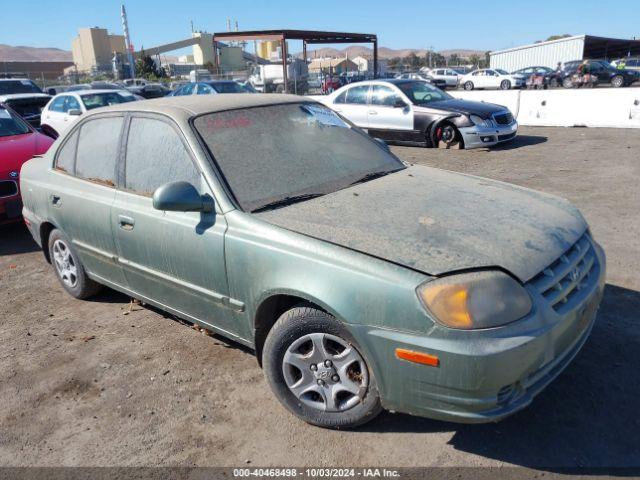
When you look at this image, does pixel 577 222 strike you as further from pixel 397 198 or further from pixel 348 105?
pixel 348 105

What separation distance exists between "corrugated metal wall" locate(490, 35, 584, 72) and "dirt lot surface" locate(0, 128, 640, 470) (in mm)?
49802

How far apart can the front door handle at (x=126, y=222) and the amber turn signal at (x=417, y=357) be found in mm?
2009

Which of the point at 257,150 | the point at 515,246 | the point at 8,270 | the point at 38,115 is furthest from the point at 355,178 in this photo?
the point at 38,115

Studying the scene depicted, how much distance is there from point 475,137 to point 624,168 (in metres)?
2.99

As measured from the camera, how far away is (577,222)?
3.02 metres

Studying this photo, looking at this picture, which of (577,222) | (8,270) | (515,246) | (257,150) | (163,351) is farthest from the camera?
(8,270)

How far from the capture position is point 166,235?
3.20 metres

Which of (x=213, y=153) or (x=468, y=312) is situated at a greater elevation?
(x=213, y=153)

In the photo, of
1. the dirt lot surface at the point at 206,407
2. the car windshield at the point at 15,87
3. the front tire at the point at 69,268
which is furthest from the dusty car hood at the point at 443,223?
the car windshield at the point at 15,87

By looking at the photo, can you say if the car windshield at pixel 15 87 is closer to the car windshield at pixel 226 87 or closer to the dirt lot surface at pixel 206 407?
the car windshield at pixel 226 87

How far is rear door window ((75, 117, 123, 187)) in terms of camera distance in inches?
147

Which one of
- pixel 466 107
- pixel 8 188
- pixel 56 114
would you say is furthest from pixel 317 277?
pixel 56 114

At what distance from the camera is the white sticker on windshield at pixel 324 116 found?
3.90 metres

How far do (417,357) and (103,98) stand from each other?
504 inches
